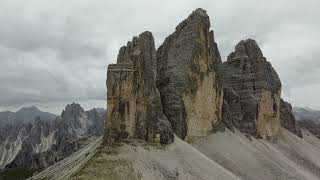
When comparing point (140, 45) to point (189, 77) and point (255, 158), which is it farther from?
point (255, 158)

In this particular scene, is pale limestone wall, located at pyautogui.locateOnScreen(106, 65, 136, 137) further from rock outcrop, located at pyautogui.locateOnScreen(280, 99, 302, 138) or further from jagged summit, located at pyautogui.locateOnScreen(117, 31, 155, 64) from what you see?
rock outcrop, located at pyautogui.locateOnScreen(280, 99, 302, 138)

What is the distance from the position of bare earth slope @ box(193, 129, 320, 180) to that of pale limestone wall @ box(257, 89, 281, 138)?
399cm

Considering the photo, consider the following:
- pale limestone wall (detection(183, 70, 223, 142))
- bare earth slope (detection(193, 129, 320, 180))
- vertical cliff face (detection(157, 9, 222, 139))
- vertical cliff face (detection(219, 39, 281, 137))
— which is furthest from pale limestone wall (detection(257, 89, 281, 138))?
vertical cliff face (detection(157, 9, 222, 139))

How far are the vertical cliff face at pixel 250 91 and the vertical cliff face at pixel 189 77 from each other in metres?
16.0

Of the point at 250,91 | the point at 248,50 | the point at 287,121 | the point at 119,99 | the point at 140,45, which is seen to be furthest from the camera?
the point at 287,121

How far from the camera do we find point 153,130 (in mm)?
67375

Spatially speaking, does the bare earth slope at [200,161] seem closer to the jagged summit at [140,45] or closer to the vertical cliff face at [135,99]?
the vertical cliff face at [135,99]

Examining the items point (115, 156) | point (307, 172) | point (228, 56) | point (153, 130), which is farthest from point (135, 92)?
point (228, 56)

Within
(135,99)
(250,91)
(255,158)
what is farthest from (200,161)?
(250,91)

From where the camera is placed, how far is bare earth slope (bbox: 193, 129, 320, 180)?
79.6 meters

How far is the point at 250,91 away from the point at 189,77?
31712 mm

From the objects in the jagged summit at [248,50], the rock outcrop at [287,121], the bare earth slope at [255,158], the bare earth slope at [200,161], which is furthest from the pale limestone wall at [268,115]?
the rock outcrop at [287,121]

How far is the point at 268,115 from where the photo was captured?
378 ft

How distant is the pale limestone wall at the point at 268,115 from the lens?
111 metres
